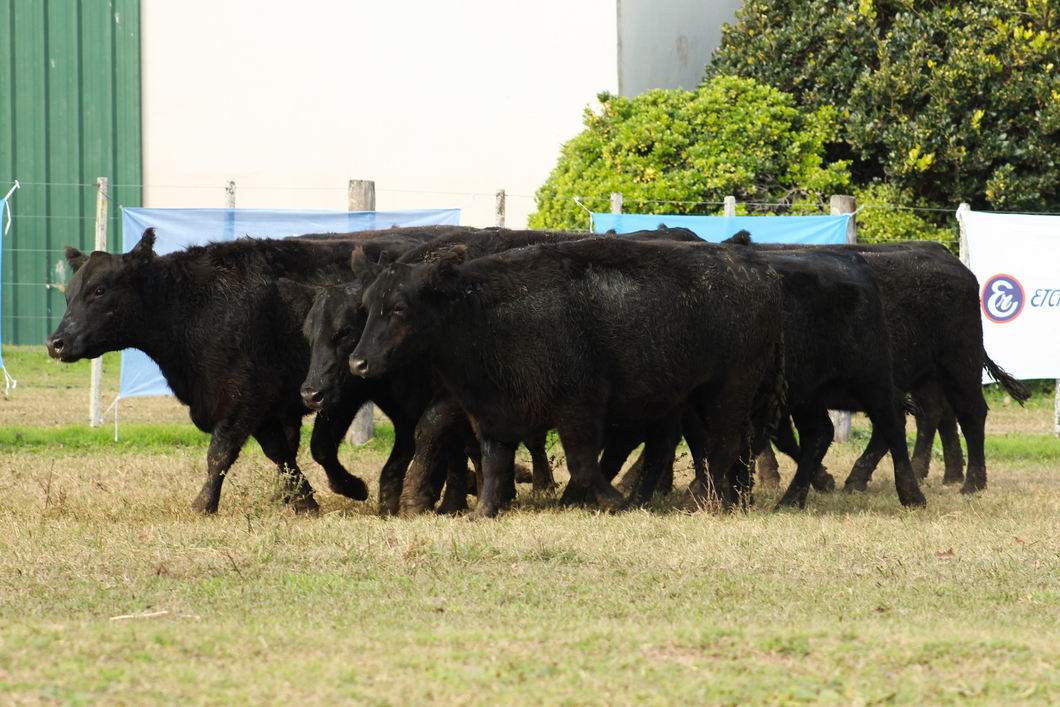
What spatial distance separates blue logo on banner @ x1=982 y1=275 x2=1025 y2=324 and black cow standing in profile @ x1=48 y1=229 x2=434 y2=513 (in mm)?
7253

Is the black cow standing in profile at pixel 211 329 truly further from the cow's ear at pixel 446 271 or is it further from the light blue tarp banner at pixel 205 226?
the light blue tarp banner at pixel 205 226

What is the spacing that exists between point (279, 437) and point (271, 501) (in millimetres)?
671

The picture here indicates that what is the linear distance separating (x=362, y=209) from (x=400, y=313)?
5.27 m

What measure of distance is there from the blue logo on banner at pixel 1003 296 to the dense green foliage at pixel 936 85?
418 centimetres

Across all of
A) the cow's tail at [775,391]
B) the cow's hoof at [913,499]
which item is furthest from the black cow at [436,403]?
the cow's hoof at [913,499]

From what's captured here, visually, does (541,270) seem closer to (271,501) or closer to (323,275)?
(323,275)

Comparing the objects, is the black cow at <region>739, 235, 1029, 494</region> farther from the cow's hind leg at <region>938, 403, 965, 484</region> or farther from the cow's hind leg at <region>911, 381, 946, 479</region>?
the cow's hind leg at <region>938, 403, 965, 484</region>

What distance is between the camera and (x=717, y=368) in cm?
808

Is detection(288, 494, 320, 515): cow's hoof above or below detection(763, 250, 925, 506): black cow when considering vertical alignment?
below

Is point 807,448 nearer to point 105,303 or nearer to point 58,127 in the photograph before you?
point 105,303

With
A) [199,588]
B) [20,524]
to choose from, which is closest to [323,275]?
[20,524]

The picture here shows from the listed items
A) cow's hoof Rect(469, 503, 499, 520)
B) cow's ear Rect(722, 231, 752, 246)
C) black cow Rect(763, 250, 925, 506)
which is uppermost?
cow's ear Rect(722, 231, 752, 246)

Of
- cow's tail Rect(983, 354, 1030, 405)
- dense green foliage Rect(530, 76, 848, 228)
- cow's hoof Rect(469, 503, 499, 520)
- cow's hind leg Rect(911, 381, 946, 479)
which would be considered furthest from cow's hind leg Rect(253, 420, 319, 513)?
dense green foliage Rect(530, 76, 848, 228)

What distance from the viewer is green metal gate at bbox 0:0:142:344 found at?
19.9 m
